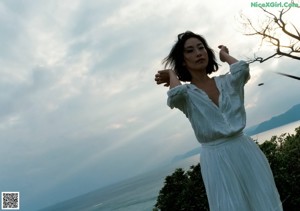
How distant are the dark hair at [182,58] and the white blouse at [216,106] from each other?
240 millimetres

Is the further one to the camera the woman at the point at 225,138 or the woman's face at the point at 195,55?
the woman's face at the point at 195,55

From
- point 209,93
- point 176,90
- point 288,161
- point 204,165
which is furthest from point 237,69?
point 288,161

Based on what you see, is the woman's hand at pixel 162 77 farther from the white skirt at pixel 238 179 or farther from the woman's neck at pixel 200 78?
the white skirt at pixel 238 179

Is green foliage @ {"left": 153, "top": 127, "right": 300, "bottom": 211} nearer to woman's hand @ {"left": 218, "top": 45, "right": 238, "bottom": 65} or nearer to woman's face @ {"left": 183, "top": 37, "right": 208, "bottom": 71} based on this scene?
woman's hand @ {"left": 218, "top": 45, "right": 238, "bottom": 65}

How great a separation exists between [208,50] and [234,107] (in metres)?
0.54

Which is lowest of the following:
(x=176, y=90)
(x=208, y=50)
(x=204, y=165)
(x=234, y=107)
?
(x=204, y=165)

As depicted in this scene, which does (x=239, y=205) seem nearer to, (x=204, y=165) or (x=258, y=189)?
(x=258, y=189)

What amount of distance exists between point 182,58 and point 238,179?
91 cm

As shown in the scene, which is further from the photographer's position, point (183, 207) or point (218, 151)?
point (183, 207)

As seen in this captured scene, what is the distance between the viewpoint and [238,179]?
2.54m

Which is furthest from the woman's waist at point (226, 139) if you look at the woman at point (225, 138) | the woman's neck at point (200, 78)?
the woman's neck at point (200, 78)

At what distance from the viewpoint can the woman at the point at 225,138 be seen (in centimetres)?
253

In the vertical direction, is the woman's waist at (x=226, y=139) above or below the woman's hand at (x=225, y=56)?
below

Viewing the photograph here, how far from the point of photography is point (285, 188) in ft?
25.8
